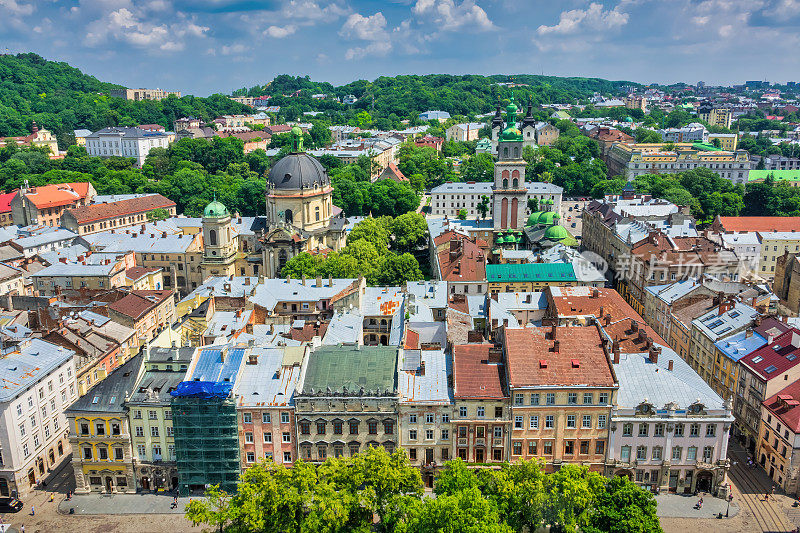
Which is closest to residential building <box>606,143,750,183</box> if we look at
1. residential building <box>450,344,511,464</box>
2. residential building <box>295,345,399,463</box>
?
residential building <box>450,344,511,464</box>

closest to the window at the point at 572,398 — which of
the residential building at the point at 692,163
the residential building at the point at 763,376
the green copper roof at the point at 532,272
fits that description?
the residential building at the point at 763,376

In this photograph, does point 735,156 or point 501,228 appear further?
point 735,156

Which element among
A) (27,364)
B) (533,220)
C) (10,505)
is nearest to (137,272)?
(27,364)

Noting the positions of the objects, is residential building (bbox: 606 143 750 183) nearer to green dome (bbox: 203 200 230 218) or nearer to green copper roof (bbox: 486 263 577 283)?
green copper roof (bbox: 486 263 577 283)

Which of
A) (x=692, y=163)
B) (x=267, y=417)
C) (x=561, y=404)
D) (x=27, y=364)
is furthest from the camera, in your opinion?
(x=692, y=163)

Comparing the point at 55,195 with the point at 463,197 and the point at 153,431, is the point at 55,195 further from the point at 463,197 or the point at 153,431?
the point at 153,431

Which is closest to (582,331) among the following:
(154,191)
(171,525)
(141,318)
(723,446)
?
(723,446)

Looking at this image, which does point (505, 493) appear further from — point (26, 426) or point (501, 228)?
point (501, 228)
